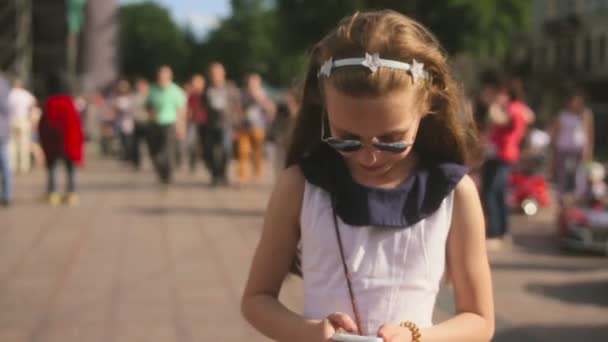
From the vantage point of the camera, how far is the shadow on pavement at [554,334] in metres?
5.58

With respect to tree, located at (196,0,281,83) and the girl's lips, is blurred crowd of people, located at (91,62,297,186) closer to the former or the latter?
the girl's lips

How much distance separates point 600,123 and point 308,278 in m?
22.1

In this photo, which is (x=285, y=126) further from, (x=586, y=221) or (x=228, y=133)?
(x=228, y=133)

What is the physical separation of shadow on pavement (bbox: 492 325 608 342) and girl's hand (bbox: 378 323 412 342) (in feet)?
11.3

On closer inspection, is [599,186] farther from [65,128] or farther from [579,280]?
[65,128]

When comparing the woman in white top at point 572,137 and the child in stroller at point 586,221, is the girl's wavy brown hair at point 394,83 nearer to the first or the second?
the child in stroller at point 586,221

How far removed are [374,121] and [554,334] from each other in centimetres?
400

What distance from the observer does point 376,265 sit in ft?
7.29

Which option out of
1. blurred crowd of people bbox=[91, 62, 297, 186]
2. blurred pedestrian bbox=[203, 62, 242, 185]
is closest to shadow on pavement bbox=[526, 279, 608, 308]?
blurred crowd of people bbox=[91, 62, 297, 186]

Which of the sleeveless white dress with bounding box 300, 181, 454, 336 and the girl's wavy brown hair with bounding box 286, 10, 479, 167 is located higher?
the girl's wavy brown hair with bounding box 286, 10, 479, 167

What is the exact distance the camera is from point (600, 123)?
2330cm

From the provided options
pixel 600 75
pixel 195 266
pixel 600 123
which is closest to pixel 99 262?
pixel 195 266

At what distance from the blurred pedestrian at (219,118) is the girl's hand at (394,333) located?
13358 millimetres

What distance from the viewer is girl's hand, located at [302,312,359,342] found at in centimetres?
210
